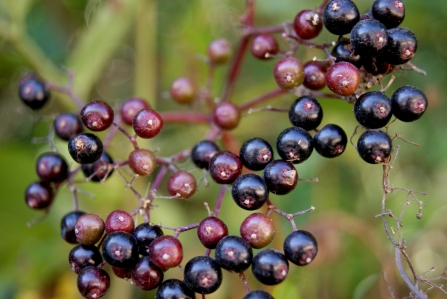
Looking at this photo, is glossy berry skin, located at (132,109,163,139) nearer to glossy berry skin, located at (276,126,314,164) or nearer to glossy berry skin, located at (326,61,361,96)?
glossy berry skin, located at (276,126,314,164)

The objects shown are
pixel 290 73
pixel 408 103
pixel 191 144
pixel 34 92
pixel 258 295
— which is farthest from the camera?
pixel 191 144

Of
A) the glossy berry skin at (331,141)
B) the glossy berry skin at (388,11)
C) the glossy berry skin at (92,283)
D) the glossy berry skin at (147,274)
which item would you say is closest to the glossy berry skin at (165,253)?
the glossy berry skin at (147,274)

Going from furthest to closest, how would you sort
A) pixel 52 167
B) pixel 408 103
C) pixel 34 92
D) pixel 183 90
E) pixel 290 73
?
1. pixel 183 90
2. pixel 34 92
3. pixel 52 167
4. pixel 290 73
5. pixel 408 103

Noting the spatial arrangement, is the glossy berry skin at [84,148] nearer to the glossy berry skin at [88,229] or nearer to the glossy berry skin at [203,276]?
the glossy berry skin at [88,229]

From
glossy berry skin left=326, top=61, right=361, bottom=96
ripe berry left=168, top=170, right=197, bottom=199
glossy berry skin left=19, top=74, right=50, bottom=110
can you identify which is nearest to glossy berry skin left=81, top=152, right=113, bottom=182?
ripe berry left=168, top=170, right=197, bottom=199

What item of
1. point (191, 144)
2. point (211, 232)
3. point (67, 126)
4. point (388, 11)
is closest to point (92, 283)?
point (211, 232)

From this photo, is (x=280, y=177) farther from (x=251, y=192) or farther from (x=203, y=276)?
(x=203, y=276)

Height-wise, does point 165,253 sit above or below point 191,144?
below
